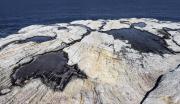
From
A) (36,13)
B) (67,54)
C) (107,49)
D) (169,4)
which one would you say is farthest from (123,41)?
(169,4)

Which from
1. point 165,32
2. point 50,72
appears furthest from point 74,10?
point 50,72

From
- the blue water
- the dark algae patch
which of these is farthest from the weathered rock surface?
the blue water

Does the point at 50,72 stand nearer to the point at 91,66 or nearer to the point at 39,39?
the point at 91,66

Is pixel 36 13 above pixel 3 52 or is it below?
below

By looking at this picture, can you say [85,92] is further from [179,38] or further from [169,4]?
[169,4]

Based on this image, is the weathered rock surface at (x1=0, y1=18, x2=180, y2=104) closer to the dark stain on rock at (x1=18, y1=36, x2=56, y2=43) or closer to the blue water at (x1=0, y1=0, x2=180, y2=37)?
the dark stain on rock at (x1=18, y1=36, x2=56, y2=43)

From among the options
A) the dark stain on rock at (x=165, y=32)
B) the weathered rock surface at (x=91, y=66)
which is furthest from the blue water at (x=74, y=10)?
the dark stain on rock at (x=165, y=32)
